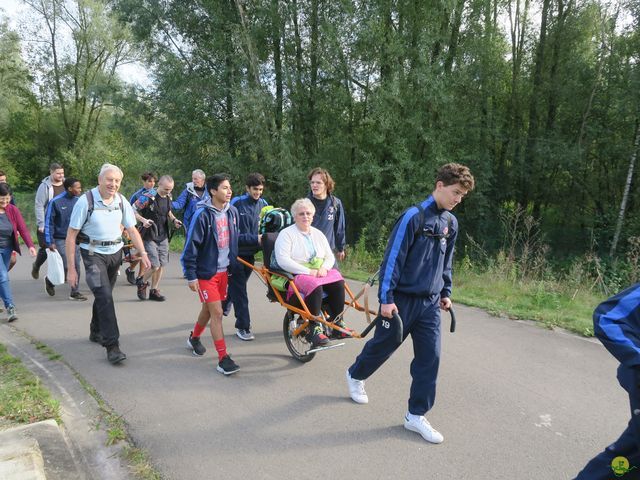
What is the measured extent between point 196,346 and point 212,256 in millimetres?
1219

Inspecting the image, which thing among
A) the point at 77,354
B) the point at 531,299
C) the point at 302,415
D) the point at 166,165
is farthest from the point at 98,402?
the point at 166,165

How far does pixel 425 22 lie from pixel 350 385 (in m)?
15.2

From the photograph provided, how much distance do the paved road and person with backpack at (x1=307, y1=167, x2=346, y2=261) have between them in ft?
4.73

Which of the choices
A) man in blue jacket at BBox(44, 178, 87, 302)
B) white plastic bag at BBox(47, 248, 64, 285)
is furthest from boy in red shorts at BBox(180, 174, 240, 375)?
man in blue jacket at BBox(44, 178, 87, 302)

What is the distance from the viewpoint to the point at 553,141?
1744 cm

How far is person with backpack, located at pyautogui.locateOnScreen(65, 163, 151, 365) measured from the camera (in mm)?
4715

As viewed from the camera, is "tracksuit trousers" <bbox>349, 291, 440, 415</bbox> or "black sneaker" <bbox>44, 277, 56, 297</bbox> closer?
"tracksuit trousers" <bbox>349, 291, 440, 415</bbox>

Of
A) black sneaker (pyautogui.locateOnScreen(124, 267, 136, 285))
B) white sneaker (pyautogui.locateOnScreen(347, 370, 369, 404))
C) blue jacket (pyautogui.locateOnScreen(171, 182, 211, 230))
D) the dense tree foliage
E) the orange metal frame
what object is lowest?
white sneaker (pyautogui.locateOnScreen(347, 370, 369, 404))

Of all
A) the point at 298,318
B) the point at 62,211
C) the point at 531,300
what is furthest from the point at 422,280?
the point at 62,211

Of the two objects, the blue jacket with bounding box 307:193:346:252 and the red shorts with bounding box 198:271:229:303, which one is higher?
the blue jacket with bounding box 307:193:346:252

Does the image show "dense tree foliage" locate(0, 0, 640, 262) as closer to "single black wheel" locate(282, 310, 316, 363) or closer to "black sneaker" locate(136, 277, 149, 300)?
"black sneaker" locate(136, 277, 149, 300)

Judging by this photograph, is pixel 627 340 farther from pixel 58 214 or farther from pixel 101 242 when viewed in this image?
pixel 58 214

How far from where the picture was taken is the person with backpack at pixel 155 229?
745 centimetres

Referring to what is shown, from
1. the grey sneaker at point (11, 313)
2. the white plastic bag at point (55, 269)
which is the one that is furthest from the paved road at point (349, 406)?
the white plastic bag at point (55, 269)
